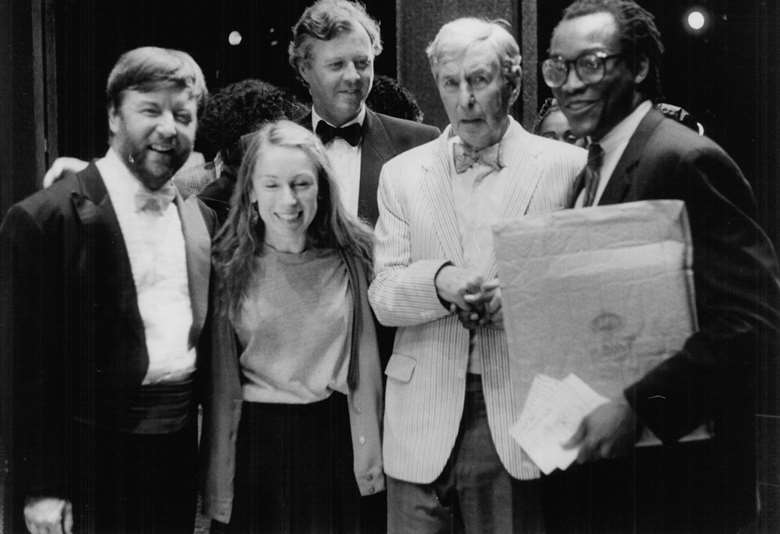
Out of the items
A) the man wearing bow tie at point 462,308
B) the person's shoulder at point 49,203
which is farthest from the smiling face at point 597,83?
the person's shoulder at point 49,203

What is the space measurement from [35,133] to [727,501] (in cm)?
360

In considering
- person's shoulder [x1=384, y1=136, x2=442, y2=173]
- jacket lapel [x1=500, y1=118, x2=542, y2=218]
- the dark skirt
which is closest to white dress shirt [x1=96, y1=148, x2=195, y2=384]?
the dark skirt

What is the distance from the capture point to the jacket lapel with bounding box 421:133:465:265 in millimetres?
2664

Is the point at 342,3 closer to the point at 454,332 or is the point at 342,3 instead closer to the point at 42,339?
the point at 454,332

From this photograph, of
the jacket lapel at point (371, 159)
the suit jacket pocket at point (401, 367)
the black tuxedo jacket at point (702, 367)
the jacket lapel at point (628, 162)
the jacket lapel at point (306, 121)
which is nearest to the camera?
the black tuxedo jacket at point (702, 367)

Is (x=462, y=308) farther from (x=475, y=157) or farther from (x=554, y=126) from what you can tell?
(x=554, y=126)

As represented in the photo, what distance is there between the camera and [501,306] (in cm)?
250

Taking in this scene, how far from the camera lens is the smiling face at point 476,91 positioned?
2.62 meters

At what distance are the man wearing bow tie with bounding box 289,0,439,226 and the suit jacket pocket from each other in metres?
0.72

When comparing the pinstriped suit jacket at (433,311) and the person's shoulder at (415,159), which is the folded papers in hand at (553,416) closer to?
the pinstriped suit jacket at (433,311)

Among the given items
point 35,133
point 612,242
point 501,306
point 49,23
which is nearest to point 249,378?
point 501,306

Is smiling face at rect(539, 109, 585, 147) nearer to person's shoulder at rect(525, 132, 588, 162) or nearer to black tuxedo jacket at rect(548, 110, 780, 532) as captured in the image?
person's shoulder at rect(525, 132, 588, 162)

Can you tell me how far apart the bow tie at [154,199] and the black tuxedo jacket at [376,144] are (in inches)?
30.8

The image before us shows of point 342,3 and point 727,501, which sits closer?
point 727,501
